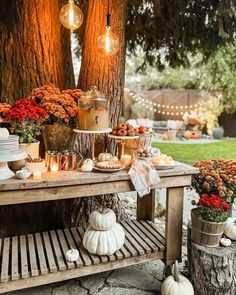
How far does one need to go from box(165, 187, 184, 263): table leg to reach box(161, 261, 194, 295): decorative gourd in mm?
175

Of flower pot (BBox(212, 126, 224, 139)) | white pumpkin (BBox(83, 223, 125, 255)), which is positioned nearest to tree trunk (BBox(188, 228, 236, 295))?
white pumpkin (BBox(83, 223, 125, 255))

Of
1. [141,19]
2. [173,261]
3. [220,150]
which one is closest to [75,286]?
[173,261]

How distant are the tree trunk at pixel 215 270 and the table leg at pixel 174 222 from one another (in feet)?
0.57

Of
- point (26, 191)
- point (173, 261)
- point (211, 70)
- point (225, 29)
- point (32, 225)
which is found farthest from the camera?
point (211, 70)

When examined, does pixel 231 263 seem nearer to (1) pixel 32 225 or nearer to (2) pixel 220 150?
(1) pixel 32 225

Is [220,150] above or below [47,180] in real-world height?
below

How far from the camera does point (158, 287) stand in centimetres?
211

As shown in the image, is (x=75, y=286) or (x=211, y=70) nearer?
(x=75, y=286)

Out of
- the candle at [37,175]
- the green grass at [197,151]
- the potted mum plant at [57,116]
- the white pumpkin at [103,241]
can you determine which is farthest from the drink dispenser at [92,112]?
the green grass at [197,151]

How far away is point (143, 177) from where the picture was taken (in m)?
1.86

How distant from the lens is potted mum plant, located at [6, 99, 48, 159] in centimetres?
187

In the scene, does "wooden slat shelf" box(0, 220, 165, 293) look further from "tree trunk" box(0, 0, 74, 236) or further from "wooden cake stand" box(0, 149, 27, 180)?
"wooden cake stand" box(0, 149, 27, 180)

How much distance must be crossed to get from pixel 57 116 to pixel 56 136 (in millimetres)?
145

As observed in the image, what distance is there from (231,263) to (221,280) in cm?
13
